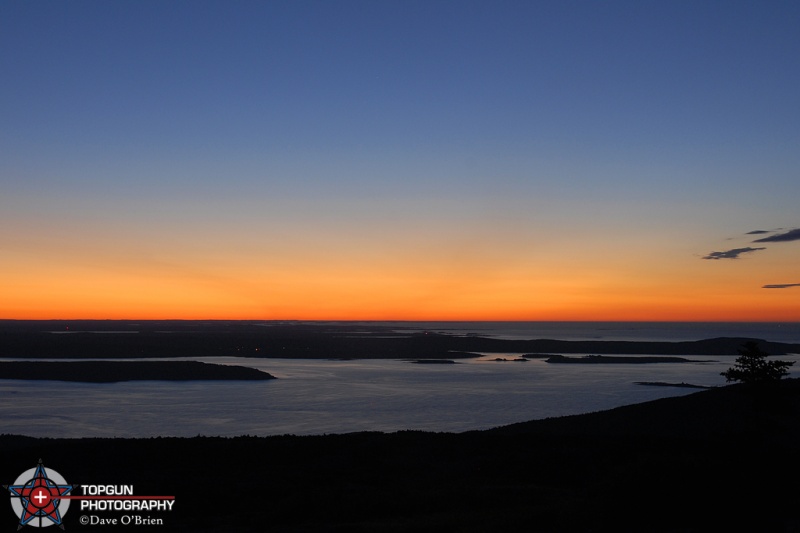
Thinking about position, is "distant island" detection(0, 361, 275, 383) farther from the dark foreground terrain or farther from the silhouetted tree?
the silhouetted tree

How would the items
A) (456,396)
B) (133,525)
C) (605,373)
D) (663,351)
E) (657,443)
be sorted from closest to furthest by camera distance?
(133,525) < (657,443) < (456,396) < (605,373) < (663,351)

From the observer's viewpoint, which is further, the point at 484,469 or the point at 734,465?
the point at 484,469

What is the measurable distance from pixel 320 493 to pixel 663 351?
13123 centimetres

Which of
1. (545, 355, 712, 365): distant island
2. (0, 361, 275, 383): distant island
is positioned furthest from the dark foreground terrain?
(545, 355, 712, 365): distant island

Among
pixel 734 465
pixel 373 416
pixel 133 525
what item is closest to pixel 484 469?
pixel 734 465

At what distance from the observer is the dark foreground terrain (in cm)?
1656

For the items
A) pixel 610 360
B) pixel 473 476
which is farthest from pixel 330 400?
pixel 610 360

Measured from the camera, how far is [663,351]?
138 meters

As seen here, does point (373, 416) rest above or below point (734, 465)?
below

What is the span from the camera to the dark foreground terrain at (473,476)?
1656 centimetres

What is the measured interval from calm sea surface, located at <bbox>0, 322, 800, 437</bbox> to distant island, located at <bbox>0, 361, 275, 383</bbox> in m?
4.10

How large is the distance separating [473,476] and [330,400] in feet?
123

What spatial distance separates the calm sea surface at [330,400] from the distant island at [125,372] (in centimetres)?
410

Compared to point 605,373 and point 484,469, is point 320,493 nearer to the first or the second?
point 484,469
